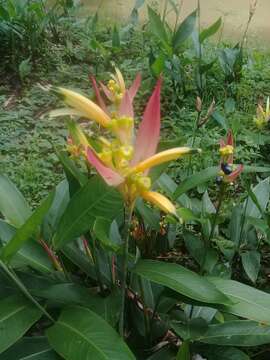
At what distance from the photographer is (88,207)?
44.0 inches

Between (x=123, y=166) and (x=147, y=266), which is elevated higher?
(x=123, y=166)

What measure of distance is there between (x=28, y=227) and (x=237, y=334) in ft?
1.85

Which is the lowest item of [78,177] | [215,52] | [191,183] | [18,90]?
[191,183]

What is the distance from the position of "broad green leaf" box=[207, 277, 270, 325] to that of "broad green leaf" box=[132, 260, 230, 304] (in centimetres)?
8

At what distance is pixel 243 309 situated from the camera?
3.92ft

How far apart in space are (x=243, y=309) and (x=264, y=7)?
3.91 m

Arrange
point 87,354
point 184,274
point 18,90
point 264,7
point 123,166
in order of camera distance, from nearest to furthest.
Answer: point 123,166
point 87,354
point 184,274
point 18,90
point 264,7

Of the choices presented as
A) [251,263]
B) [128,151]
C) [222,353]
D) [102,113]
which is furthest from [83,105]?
[251,263]

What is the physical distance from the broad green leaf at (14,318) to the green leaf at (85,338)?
0.18ft

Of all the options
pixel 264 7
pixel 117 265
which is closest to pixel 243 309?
pixel 117 265

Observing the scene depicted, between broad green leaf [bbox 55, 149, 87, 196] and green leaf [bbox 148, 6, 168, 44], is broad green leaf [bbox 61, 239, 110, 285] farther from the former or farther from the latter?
green leaf [bbox 148, 6, 168, 44]

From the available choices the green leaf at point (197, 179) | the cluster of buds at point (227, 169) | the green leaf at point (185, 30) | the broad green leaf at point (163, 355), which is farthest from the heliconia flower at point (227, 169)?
the green leaf at point (185, 30)

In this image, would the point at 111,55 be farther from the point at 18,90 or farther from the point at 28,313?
the point at 28,313

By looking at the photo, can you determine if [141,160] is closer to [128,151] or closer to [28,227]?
[128,151]
